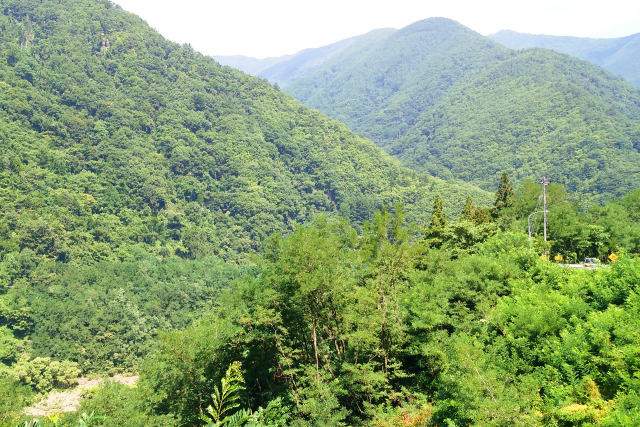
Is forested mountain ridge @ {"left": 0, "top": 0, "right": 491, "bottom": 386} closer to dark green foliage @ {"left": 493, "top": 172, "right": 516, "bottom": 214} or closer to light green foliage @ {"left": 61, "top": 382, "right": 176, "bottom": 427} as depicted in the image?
light green foliage @ {"left": 61, "top": 382, "right": 176, "bottom": 427}

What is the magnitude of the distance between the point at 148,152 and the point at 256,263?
4774 inches

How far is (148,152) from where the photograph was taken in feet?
427

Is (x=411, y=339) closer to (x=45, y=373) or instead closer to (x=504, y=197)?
(x=504, y=197)

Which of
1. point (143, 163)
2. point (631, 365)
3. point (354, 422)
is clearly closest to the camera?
point (631, 365)

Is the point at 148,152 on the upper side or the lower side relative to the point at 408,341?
upper

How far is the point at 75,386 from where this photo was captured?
59.6 meters

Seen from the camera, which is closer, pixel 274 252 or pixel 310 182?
pixel 274 252

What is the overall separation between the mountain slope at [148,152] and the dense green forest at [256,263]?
2.11 feet

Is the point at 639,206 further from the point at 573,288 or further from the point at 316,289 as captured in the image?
the point at 316,289

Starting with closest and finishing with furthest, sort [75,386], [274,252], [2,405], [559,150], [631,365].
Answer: [631,365], [274,252], [2,405], [75,386], [559,150]

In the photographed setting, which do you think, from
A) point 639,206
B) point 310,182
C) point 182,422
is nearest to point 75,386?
point 182,422

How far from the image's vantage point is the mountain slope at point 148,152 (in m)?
99.8

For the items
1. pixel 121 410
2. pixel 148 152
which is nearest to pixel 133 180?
pixel 148 152

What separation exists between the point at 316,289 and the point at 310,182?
131 m
